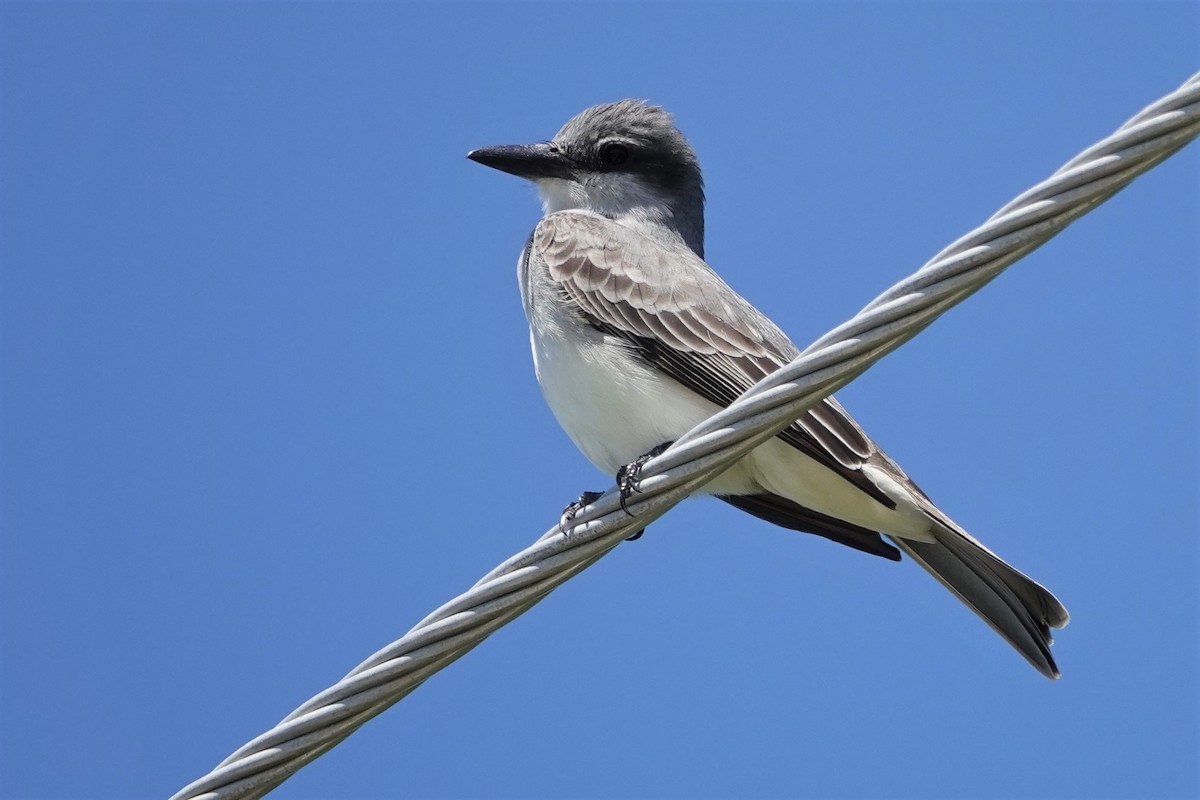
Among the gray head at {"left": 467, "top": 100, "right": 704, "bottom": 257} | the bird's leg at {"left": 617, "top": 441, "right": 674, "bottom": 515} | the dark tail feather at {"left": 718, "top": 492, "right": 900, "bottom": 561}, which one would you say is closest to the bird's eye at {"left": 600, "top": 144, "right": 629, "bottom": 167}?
the gray head at {"left": 467, "top": 100, "right": 704, "bottom": 257}

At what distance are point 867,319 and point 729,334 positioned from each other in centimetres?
251

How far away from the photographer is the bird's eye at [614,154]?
764cm

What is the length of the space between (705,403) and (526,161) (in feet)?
7.86

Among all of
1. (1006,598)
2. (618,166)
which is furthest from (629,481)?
(618,166)

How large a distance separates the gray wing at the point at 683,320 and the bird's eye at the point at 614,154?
0.85 metres

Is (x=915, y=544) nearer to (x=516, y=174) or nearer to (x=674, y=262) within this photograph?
(x=674, y=262)

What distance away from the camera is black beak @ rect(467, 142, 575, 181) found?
749 cm

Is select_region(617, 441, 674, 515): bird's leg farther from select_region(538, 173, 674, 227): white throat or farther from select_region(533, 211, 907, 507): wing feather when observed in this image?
select_region(538, 173, 674, 227): white throat

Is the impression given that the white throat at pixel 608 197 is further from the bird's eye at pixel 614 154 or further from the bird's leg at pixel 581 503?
the bird's leg at pixel 581 503

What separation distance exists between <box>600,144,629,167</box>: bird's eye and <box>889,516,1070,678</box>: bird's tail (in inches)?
117

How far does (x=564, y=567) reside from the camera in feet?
12.3

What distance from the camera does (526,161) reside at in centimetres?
750

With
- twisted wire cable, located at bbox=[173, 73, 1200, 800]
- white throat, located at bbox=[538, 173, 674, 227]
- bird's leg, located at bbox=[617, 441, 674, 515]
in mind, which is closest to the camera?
twisted wire cable, located at bbox=[173, 73, 1200, 800]

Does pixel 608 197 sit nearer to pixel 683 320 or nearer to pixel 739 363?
pixel 683 320
